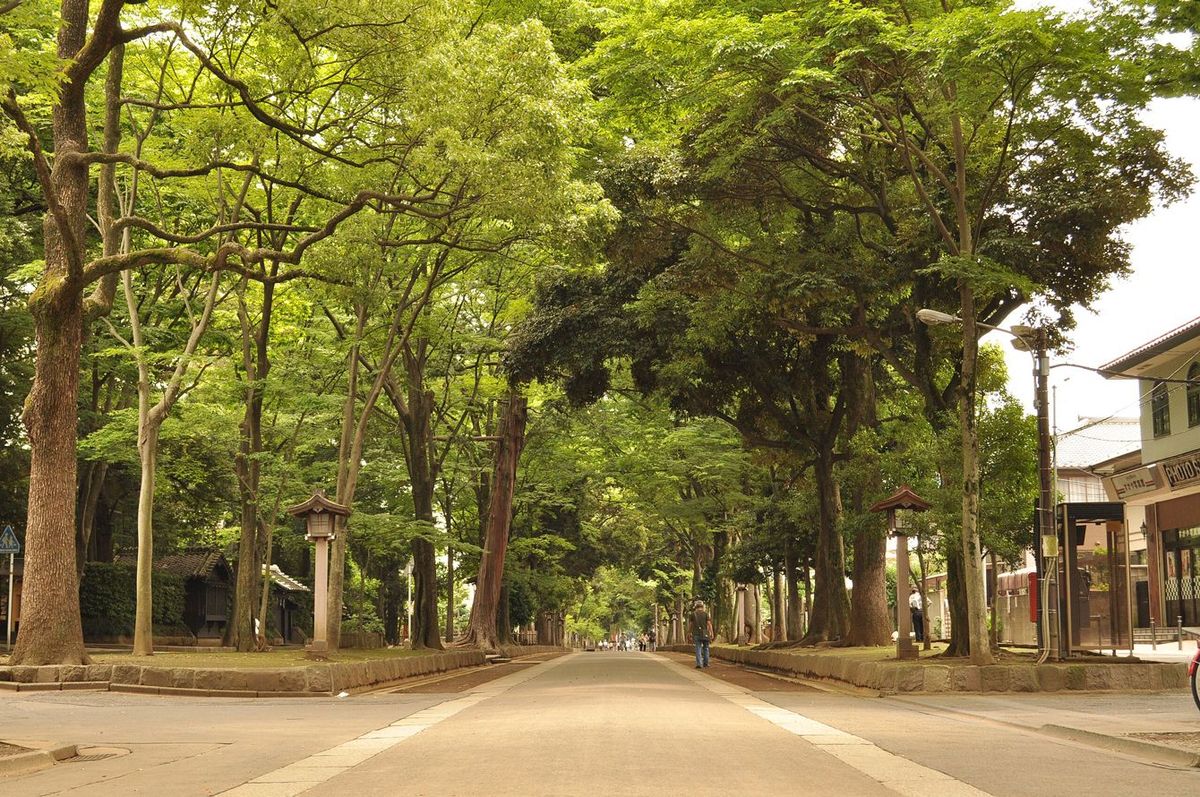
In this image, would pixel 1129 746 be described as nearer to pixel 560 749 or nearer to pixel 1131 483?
pixel 560 749

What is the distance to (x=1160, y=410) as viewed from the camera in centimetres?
3822

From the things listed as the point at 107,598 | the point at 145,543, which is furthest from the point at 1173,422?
the point at 107,598

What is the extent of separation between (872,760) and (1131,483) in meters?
33.4

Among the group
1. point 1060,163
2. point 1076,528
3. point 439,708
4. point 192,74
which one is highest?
point 192,74

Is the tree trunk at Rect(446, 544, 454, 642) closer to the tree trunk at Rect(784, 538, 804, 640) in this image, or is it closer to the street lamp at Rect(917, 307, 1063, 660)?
the tree trunk at Rect(784, 538, 804, 640)

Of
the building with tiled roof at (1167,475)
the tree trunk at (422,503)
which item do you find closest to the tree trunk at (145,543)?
the tree trunk at (422,503)

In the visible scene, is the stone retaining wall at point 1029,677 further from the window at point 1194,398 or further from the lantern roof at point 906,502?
the window at point 1194,398

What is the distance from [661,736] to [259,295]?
19666 millimetres

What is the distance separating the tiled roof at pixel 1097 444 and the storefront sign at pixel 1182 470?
10.9 m

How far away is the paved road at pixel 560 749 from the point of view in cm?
838

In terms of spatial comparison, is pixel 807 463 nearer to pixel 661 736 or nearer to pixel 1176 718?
pixel 1176 718

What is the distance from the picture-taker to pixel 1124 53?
17.3m

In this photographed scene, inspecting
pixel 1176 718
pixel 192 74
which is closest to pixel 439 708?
pixel 1176 718

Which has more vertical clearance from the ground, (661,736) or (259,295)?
(259,295)
